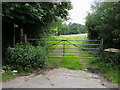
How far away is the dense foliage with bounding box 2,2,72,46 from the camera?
4.35 metres

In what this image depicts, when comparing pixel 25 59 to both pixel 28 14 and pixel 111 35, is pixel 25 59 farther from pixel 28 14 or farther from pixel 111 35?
pixel 111 35

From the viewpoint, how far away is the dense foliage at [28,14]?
14.3 ft

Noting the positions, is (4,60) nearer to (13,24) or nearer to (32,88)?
(13,24)

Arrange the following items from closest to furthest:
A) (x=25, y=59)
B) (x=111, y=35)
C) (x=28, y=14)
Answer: (x=25, y=59)
(x=28, y=14)
(x=111, y=35)

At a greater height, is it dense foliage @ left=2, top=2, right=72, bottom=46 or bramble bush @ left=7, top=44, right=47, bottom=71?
dense foliage @ left=2, top=2, right=72, bottom=46

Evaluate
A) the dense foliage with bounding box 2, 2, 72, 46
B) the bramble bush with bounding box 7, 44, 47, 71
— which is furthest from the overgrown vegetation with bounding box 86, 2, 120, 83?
the bramble bush with bounding box 7, 44, 47, 71

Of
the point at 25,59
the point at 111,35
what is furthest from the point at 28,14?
the point at 111,35

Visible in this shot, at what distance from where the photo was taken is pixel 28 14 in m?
4.60

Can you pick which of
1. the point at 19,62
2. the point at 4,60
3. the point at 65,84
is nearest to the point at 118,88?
the point at 65,84

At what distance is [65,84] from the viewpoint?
3496 millimetres

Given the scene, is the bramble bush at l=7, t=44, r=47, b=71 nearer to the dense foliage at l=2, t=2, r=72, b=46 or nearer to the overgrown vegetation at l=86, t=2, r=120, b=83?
the dense foliage at l=2, t=2, r=72, b=46

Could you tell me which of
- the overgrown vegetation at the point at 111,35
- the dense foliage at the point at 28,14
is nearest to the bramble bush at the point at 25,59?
the dense foliage at the point at 28,14

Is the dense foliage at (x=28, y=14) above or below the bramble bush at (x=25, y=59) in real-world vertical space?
above

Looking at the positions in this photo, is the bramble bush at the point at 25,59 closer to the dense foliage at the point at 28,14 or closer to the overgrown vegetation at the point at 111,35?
the dense foliage at the point at 28,14
